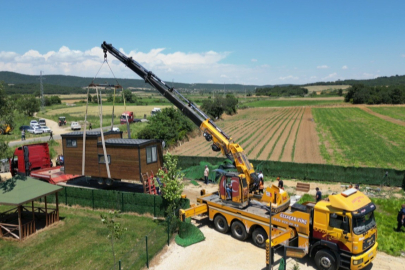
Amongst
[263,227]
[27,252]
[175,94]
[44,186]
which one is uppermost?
[175,94]

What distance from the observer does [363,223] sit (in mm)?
12945

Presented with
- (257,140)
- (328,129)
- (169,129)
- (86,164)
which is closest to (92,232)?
(86,164)

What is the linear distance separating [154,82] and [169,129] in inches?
874

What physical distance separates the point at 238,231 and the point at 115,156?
1106cm

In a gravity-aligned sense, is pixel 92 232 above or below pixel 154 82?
below

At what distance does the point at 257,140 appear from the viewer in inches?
1976

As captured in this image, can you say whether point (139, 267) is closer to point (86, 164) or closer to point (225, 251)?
point (225, 251)

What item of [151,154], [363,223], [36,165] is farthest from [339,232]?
[36,165]

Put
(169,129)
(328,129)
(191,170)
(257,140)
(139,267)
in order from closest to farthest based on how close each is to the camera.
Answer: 1. (139,267)
2. (191,170)
3. (169,129)
4. (257,140)
5. (328,129)

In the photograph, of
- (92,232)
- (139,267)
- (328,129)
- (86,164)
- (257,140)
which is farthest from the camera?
(328,129)

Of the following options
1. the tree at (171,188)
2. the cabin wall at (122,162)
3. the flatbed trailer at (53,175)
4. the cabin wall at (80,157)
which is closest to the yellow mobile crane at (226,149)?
the tree at (171,188)

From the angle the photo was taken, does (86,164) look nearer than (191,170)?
Yes

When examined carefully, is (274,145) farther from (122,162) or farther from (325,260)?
(325,260)

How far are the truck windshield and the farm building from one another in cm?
1443
